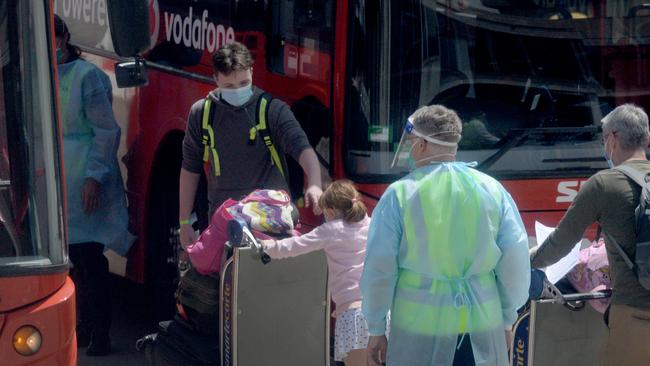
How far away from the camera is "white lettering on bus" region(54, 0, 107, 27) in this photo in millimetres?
8312

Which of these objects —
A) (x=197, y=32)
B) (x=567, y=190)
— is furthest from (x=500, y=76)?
(x=197, y=32)

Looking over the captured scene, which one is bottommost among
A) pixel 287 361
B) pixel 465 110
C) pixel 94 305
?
pixel 94 305

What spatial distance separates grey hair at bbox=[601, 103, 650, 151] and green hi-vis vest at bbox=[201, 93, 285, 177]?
6.14ft

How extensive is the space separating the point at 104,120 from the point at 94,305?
3.67ft

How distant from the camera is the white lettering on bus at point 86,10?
27.3ft

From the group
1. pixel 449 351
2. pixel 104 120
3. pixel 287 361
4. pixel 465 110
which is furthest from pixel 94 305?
pixel 449 351

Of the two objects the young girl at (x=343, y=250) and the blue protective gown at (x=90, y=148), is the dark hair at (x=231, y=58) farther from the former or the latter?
the blue protective gown at (x=90, y=148)

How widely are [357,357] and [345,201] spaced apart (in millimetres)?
702

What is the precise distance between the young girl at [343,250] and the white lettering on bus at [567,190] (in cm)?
132

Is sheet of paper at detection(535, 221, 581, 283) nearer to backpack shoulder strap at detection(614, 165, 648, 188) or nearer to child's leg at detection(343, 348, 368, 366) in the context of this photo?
backpack shoulder strap at detection(614, 165, 648, 188)

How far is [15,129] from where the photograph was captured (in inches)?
187

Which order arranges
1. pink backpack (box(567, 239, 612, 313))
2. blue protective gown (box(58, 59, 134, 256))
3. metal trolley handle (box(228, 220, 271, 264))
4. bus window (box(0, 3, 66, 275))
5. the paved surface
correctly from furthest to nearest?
the paved surface, blue protective gown (box(58, 59, 134, 256)), metal trolley handle (box(228, 220, 271, 264)), pink backpack (box(567, 239, 612, 313)), bus window (box(0, 3, 66, 275))

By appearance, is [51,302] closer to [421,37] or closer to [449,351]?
[449,351]

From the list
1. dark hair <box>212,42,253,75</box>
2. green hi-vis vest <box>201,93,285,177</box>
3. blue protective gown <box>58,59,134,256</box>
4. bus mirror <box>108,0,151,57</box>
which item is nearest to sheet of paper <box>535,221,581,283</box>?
green hi-vis vest <box>201,93,285,177</box>
